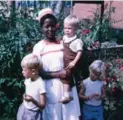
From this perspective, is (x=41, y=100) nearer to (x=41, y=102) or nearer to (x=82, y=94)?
(x=41, y=102)

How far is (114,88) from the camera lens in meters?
6.65

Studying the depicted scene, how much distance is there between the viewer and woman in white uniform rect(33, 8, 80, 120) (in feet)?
15.8

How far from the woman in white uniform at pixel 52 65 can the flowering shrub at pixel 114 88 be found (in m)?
1.64

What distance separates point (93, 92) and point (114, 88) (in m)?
1.21

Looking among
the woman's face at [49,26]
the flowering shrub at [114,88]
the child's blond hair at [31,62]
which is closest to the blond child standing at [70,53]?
the woman's face at [49,26]

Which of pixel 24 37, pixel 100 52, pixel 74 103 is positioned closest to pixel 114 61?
pixel 100 52

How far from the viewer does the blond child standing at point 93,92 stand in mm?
5446

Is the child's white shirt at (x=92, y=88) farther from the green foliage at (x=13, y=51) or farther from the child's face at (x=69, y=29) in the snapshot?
the green foliage at (x=13, y=51)

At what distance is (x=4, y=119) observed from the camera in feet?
21.7

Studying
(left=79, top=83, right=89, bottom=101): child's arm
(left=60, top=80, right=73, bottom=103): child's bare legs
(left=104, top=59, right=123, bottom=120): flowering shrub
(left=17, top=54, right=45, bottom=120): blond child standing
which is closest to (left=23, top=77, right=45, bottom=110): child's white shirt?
(left=17, top=54, right=45, bottom=120): blond child standing

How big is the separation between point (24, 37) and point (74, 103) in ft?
5.28

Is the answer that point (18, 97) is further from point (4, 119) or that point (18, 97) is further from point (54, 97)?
point (54, 97)

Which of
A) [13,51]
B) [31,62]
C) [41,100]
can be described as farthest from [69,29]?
[13,51]

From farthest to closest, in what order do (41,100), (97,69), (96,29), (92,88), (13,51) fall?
(96,29) < (13,51) < (92,88) < (97,69) < (41,100)
